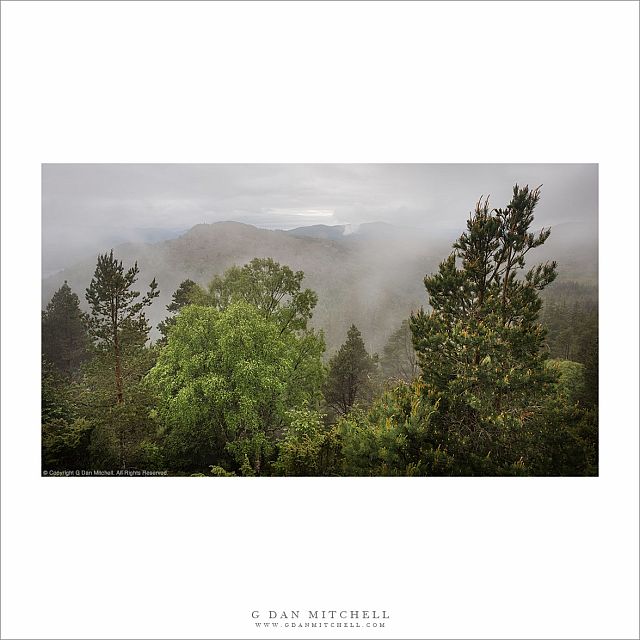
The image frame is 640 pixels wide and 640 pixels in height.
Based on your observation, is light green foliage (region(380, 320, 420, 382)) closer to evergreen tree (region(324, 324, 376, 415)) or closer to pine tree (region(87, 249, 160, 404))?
evergreen tree (region(324, 324, 376, 415))

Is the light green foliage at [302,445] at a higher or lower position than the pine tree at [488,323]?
lower

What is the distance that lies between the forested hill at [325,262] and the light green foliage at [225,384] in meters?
0.45

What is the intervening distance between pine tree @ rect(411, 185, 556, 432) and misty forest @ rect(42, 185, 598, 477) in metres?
0.02

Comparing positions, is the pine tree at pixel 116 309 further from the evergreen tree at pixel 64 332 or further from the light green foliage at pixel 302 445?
the light green foliage at pixel 302 445

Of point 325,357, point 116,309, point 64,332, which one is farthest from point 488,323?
point 64,332

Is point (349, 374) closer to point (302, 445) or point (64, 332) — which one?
point (302, 445)

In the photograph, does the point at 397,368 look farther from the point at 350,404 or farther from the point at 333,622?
the point at 333,622

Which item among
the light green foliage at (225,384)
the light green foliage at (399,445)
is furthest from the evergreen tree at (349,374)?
the light green foliage at (399,445)

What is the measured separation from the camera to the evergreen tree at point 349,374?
6.22 meters

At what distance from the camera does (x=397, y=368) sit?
6.13 m

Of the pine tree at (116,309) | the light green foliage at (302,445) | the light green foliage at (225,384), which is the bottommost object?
the light green foliage at (302,445)

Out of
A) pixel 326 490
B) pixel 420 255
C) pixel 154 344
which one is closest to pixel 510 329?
pixel 420 255

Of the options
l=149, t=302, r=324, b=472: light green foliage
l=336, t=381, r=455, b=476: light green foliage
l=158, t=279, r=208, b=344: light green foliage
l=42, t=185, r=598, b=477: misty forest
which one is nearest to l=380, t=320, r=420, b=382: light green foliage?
l=42, t=185, r=598, b=477: misty forest

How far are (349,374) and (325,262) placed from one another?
137 cm
